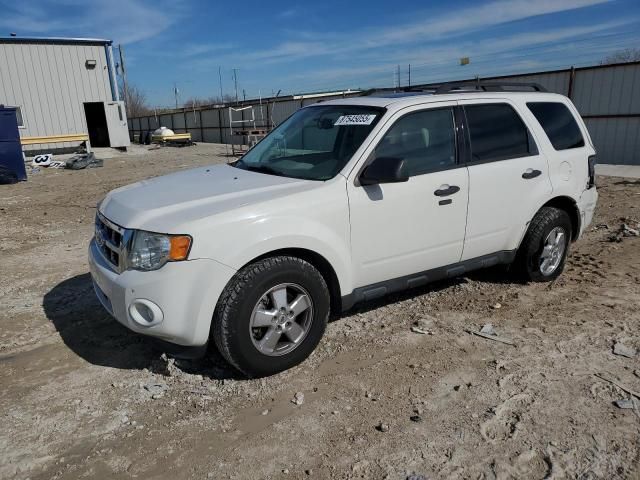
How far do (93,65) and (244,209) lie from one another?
23.2 m

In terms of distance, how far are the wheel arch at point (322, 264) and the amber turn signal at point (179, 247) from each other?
42 centimetres

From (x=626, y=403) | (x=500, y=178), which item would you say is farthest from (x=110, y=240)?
(x=626, y=403)

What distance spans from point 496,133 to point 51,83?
74.0ft

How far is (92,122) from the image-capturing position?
26141mm

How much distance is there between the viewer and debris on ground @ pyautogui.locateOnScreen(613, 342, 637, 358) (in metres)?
3.73

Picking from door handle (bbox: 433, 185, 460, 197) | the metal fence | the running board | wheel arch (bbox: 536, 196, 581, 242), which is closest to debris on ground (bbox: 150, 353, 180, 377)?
the running board

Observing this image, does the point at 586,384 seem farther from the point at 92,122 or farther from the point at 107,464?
the point at 92,122

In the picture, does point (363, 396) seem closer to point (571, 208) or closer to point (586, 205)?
point (571, 208)

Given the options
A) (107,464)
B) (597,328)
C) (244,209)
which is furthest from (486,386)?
(107,464)

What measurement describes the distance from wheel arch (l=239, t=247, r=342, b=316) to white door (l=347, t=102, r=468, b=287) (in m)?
0.18

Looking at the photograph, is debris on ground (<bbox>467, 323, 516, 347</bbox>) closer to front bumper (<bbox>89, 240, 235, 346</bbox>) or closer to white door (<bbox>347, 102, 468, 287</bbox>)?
white door (<bbox>347, 102, 468, 287</bbox>)

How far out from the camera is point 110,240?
3.47m

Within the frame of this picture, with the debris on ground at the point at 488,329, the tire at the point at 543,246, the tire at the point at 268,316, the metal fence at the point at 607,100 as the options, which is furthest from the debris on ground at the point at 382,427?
the metal fence at the point at 607,100

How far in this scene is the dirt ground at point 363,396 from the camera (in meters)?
2.68
